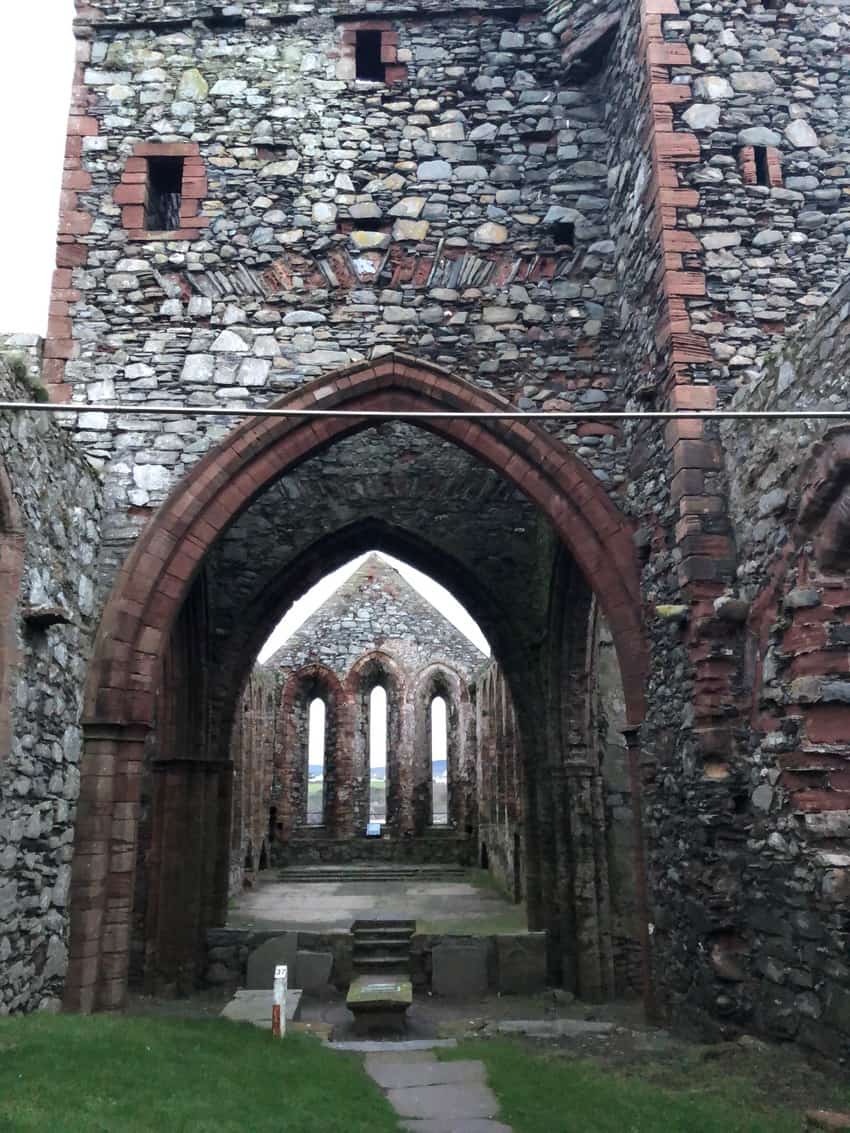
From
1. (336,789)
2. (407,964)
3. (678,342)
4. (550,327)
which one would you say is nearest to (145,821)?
(407,964)

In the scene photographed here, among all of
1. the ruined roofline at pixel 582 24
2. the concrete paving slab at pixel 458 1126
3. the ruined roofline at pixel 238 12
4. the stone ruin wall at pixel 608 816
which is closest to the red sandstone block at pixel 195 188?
the ruined roofline at pixel 238 12

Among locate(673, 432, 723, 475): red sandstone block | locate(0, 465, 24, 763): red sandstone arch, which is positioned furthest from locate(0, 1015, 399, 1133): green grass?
locate(673, 432, 723, 475): red sandstone block

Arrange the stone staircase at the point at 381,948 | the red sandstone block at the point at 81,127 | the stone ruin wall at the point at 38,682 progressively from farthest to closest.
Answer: the stone staircase at the point at 381,948 → the red sandstone block at the point at 81,127 → the stone ruin wall at the point at 38,682

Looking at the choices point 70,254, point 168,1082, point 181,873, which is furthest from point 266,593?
point 168,1082

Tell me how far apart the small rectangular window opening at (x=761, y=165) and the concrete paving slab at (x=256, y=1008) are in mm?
7303

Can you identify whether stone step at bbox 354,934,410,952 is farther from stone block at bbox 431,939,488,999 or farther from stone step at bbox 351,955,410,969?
stone block at bbox 431,939,488,999

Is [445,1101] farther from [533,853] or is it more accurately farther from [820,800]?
[533,853]

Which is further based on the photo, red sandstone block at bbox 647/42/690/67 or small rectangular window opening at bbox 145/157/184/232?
small rectangular window opening at bbox 145/157/184/232

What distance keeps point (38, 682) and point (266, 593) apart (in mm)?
5882

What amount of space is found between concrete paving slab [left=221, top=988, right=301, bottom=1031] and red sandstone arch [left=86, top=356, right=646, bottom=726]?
95.9 inches

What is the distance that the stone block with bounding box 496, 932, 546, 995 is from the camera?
1009 cm

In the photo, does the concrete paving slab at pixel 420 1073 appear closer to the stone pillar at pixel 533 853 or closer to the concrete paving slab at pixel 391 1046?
the concrete paving slab at pixel 391 1046

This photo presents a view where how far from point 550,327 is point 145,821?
7.09m

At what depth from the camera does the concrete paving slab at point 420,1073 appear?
509 cm
